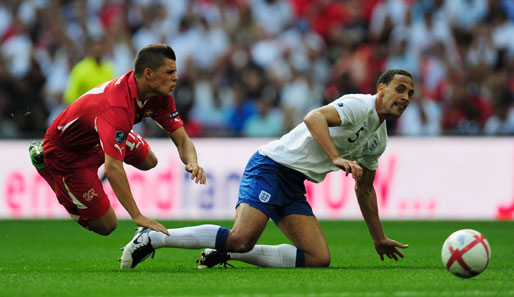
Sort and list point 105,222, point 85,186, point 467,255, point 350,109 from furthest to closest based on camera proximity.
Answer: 1. point 105,222
2. point 85,186
3. point 350,109
4. point 467,255

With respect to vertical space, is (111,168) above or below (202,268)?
above

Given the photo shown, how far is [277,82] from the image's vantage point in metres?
16.5

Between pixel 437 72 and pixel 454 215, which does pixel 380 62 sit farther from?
pixel 454 215

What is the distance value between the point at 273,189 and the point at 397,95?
138cm

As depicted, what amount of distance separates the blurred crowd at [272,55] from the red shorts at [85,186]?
6697 mm

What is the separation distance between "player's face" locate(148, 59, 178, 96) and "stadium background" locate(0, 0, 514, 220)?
21.6ft

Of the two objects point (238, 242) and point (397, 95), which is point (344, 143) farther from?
point (238, 242)

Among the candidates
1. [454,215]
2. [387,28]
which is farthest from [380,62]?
[454,215]

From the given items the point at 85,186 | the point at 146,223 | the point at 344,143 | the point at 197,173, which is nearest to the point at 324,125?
the point at 344,143

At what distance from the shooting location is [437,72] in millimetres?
16766

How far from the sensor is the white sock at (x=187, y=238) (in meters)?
7.42

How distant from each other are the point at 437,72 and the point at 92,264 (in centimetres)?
1027

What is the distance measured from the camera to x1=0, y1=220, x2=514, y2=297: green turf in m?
5.88

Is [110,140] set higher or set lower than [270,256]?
higher
